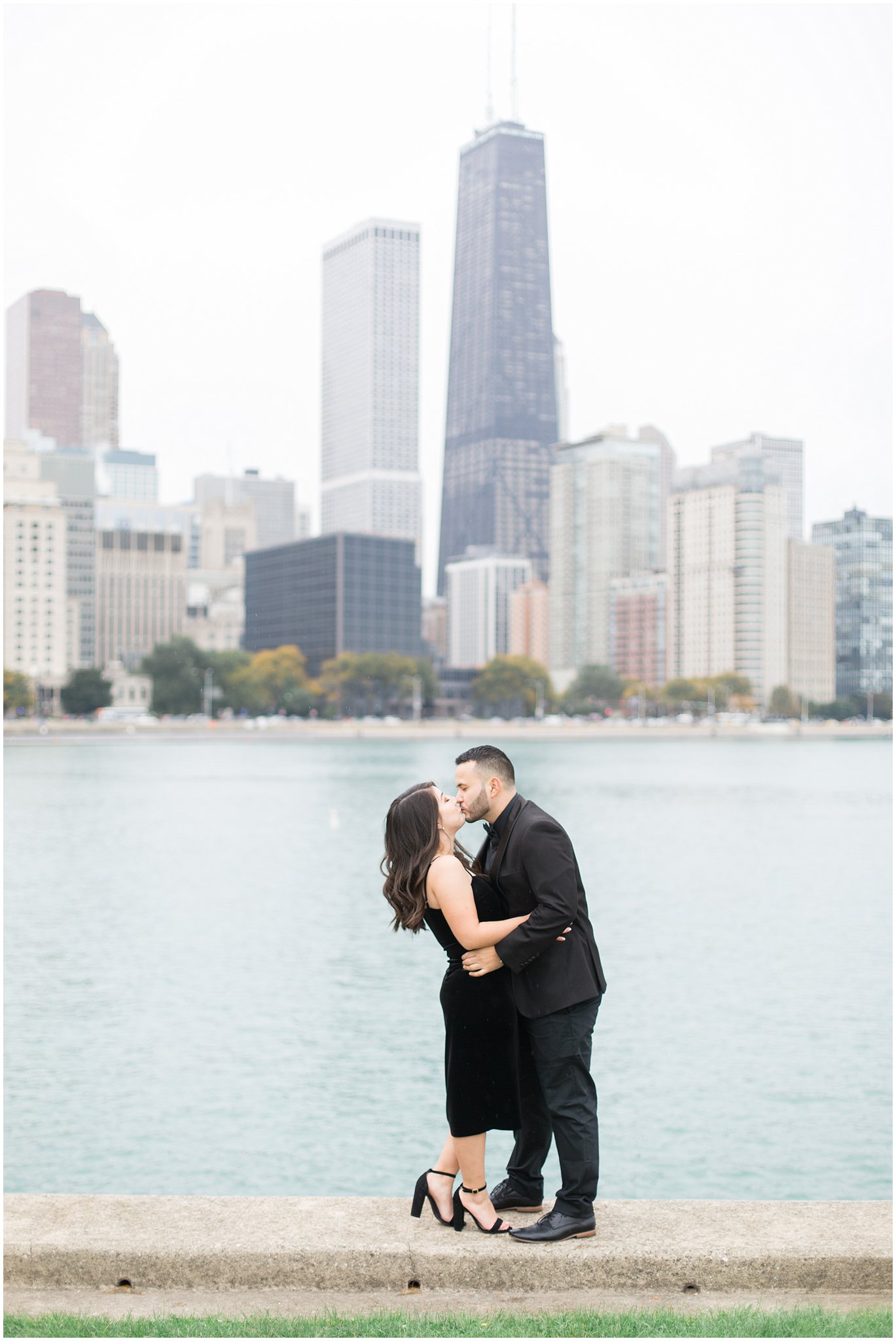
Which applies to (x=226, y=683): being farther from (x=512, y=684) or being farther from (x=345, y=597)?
(x=512, y=684)

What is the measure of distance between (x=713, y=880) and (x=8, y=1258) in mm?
31770

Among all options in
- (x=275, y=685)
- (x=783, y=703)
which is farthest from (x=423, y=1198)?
(x=275, y=685)

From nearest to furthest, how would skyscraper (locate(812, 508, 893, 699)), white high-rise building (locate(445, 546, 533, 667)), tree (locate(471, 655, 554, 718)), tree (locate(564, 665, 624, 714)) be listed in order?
1. skyscraper (locate(812, 508, 893, 699))
2. tree (locate(471, 655, 554, 718))
3. tree (locate(564, 665, 624, 714))
4. white high-rise building (locate(445, 546, 533, 667))

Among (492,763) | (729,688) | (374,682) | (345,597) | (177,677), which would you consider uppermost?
(345,597)

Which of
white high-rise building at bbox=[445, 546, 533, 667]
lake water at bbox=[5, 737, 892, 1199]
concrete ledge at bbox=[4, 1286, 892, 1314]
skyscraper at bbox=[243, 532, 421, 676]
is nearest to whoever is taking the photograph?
concrete ledge at bbox=[4, 1286, 892, 1314]

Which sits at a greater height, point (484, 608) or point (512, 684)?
point (484, 608)

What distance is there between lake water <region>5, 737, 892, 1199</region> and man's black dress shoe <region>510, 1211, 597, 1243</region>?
7.70m

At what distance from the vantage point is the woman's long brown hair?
4.95 meters

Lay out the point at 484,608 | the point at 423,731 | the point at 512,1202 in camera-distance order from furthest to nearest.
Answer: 1. the point at 484,608
2. the point at 423,731
3. the point at 512,1202

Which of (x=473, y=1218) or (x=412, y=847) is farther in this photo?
(x=473, y=1218)

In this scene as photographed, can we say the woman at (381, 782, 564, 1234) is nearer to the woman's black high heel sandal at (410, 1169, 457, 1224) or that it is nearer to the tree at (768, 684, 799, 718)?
the woman's black high heel sandal at (410, 1169, 457, 1224)

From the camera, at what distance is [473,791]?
4938 millimetres

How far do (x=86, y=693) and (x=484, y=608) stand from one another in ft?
243

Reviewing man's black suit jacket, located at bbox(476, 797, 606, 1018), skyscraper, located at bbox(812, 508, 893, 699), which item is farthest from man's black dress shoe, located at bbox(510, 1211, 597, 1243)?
skyscraper, located at bbox(812, 508, 893, 699)
